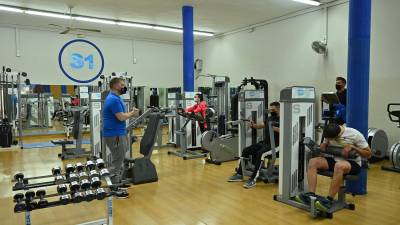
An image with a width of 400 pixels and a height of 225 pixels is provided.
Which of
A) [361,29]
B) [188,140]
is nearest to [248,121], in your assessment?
[361,29]

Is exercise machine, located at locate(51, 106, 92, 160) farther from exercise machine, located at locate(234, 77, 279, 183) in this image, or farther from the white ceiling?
exercise machine, located at locate(234, 77, 279, 183)

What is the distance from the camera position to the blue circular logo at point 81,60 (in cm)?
1175

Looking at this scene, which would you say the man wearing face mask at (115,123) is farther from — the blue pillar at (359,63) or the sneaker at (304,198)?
the blue pillar at (359,63)

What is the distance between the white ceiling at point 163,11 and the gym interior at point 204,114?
55 millimetres

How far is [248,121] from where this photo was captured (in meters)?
5.40

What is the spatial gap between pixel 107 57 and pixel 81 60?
100cm

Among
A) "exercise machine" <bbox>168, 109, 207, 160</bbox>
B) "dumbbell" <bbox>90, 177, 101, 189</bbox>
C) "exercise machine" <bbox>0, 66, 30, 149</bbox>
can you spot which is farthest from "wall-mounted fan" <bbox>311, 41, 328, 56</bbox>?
"exercise machine" <bbox>0, 66, 30, 149</bbox>

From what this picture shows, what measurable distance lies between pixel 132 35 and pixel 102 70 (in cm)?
179

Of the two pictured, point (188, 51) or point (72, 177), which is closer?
point (72, 177)

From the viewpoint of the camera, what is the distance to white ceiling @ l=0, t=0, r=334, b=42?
8.12 m

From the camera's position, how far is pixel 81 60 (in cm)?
1201

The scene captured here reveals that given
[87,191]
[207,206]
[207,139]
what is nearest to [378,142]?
[207,139]

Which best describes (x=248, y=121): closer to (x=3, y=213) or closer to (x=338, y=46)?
(x=3, y=213)

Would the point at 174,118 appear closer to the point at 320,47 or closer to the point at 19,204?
the point at 320,47
